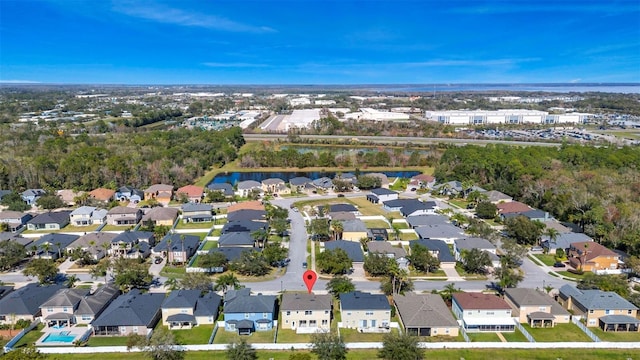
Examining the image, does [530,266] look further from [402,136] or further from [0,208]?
[402,136]

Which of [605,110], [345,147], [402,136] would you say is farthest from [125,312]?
[605,110]

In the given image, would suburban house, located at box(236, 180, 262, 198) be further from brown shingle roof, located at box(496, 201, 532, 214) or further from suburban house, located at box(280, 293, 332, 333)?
suburban house, located at box(280, 293, 332, 333)

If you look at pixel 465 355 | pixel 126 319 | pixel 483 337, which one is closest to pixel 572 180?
pixel 483 337

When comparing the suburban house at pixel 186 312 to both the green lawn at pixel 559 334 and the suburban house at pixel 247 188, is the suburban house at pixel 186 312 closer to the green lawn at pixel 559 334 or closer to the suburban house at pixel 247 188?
the green lawn at pixel 559 334

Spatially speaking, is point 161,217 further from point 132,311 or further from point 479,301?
point 479,301

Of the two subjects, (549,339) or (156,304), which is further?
(156,304)

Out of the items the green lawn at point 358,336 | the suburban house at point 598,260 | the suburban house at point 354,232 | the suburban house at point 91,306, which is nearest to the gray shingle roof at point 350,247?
the suburban house at point 354,232
